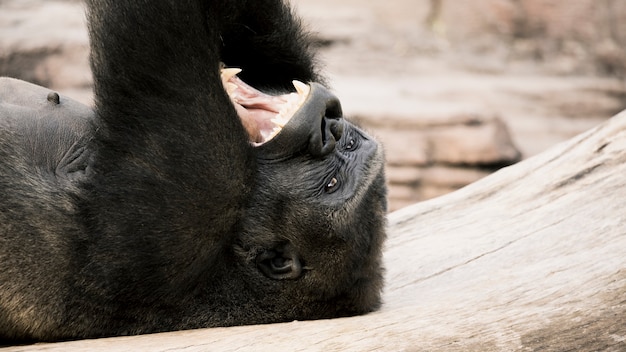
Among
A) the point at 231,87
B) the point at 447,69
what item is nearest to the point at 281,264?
the point at 231,87

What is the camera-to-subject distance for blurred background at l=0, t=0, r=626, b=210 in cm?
837

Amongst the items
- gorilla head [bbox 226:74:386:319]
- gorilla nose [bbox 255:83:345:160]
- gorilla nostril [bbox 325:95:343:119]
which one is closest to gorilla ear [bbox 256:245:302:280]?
gorilla head [bbox 226:74:386:319]

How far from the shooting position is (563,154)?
441cm

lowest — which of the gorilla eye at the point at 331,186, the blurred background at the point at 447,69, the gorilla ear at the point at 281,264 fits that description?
the blurred background at the point at 447,69

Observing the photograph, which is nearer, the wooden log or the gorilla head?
the wooden log

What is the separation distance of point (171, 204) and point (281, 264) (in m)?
0.54

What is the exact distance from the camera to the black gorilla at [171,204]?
3289 millimetres

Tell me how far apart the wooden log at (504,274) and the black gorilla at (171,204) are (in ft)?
0.67

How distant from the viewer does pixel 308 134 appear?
3.57m

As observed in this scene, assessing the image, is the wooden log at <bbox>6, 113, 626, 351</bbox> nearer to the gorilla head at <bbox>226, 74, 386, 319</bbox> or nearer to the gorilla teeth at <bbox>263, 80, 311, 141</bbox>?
the gorilla head at <bbox>226, 74, 386, 319</bbox>

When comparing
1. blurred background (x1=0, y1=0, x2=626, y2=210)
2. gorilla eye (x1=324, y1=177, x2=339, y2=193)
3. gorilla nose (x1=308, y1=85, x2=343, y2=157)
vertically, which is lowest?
blurred background (x1=0, y1=0, x2=626, y2=210)

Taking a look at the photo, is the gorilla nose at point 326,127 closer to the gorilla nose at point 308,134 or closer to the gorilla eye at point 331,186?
the gorilla nose at point 308,134

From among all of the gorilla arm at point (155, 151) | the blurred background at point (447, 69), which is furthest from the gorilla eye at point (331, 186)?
the blurred background at point (447, 69)

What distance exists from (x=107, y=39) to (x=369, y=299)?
1.51 metres
